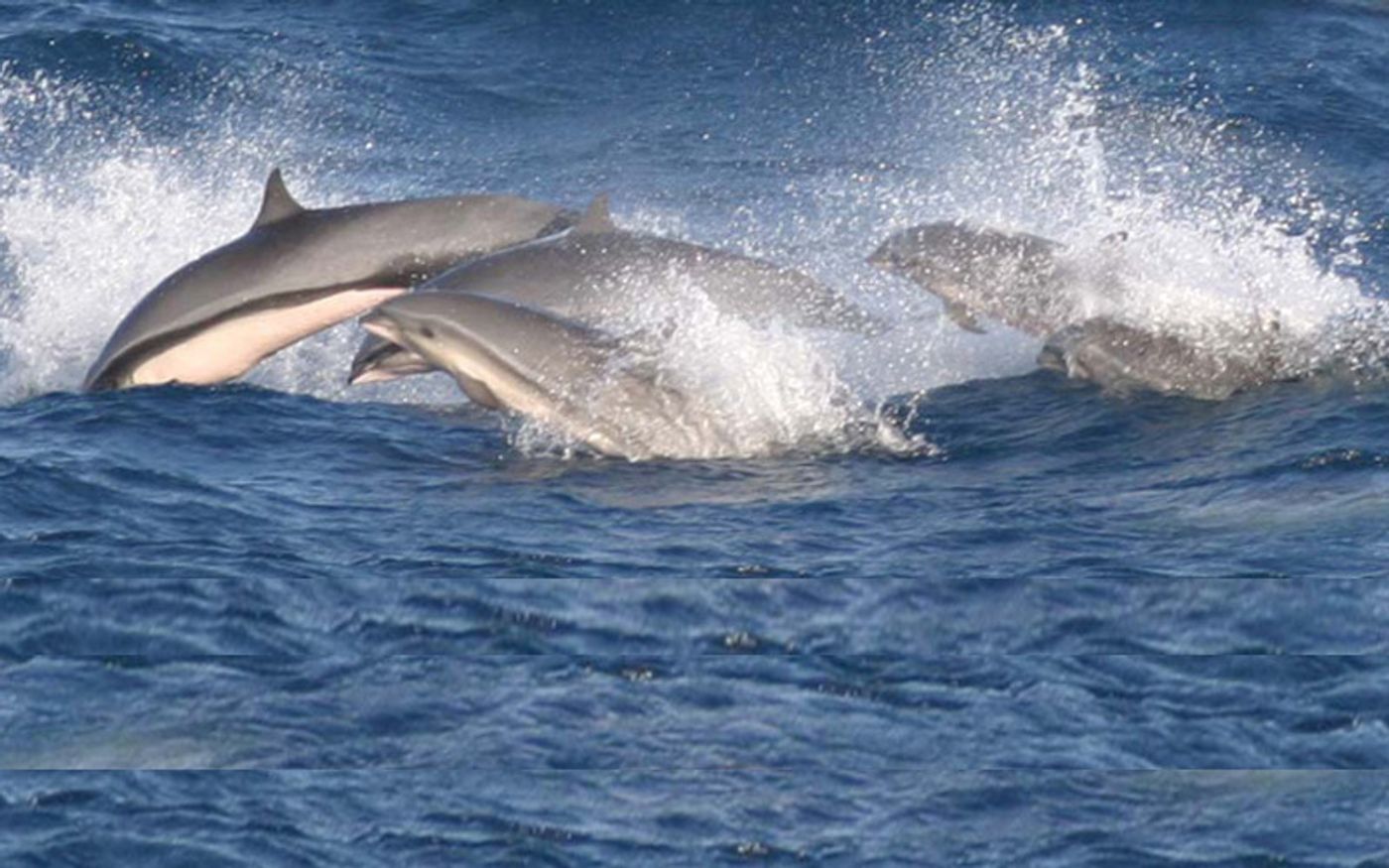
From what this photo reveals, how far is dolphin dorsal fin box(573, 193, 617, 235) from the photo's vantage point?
1200 cm

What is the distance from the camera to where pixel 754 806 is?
700 cm

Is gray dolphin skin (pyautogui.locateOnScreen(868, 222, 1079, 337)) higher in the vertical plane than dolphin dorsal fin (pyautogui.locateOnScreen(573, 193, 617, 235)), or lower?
lower

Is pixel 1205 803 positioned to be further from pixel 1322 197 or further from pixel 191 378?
pixel 1322 197

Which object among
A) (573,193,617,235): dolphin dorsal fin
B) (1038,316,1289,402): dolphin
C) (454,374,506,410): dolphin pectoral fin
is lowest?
(1038,316,1289,402): dolphin

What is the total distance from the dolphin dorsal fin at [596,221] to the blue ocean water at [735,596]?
1.11 metres

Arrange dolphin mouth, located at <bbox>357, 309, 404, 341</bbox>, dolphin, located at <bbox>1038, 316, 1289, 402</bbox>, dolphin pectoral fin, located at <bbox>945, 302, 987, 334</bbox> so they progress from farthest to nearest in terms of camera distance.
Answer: dolphin pectoral fin, located at <bbox>945, 302, 987, 334</bbox>
dolphin, located at <bbox>1038, 316, 1289, 402</bbox>
dolphin mouth, located at <bbox>357, 309, 404, 341</bbox>

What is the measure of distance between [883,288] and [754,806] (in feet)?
27.3

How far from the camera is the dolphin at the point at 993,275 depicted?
1233 centimetres

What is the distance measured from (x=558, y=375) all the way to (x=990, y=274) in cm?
289

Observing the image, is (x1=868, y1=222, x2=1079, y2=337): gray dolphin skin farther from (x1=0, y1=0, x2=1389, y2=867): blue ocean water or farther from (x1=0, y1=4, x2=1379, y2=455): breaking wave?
(x1=0, y1=0, x2=1389, y2=867): blue ocean water

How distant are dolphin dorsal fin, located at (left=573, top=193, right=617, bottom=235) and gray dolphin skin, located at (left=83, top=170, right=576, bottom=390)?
Result: 0.61 metres

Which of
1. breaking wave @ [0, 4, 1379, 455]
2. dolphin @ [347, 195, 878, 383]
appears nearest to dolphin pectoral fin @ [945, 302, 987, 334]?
breaking wave @ [0, 4, 1379, 455]

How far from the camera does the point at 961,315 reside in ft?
41.4

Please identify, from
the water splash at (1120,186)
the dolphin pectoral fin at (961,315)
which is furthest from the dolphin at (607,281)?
the water splash at (1120,186)
